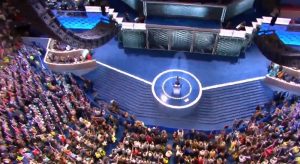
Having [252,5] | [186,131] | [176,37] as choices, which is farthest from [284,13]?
[186,131]

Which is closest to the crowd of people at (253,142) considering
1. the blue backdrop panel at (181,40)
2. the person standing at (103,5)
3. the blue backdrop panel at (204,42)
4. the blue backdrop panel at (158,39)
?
the blue backdrop panel at (204,42)

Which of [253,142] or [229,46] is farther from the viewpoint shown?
[229,46]

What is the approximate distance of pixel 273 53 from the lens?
15102 millimetres

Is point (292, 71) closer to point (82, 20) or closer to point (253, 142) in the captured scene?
point (253, 142)

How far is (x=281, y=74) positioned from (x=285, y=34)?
9.85ft

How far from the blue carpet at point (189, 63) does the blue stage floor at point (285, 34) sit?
5.73 ft

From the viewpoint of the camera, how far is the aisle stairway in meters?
20.5

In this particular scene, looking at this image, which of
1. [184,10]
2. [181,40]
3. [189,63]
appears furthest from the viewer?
Result: [189,63]

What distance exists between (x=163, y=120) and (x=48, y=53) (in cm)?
868

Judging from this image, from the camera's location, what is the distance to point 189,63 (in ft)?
73.8

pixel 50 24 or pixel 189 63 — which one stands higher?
pixel 50 24

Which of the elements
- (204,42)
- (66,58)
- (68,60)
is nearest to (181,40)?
(204,42)

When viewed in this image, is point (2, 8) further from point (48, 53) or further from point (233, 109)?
point (233, 109)

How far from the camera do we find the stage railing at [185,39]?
2119 cm
